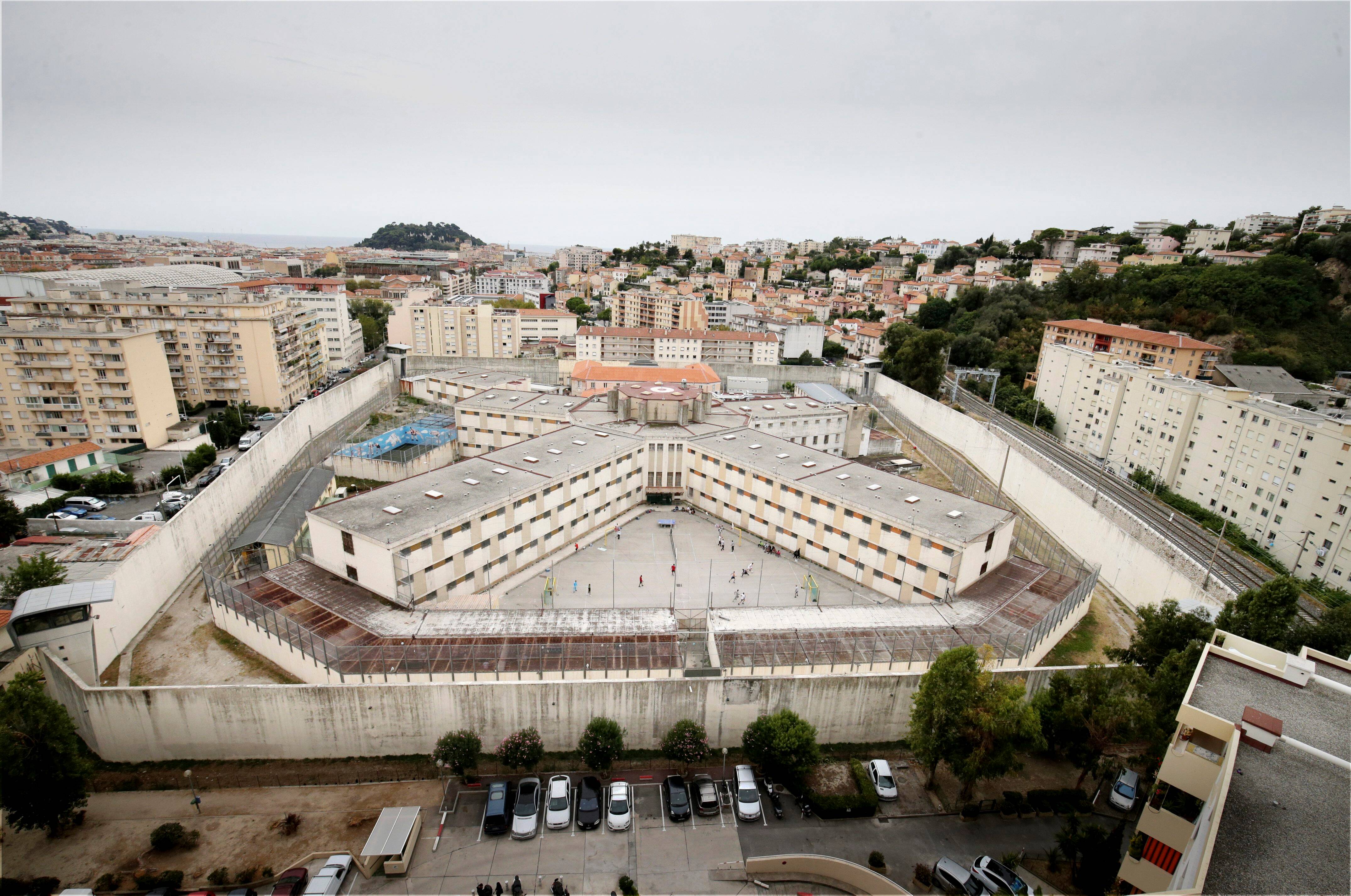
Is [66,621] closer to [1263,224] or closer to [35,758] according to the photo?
[35,758]

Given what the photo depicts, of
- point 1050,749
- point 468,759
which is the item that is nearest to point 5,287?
point 468,759

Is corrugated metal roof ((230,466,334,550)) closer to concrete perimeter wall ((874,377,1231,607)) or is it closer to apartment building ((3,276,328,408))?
apartment building ((3,276,328,408))

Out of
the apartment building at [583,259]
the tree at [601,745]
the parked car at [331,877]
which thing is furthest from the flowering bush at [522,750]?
the apartment building at [583,259]

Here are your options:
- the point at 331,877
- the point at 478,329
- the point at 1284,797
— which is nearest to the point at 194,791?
the point at 331,877

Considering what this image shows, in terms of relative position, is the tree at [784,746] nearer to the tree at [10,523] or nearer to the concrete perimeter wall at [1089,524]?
the concrete perimeter wall at [1089,524]

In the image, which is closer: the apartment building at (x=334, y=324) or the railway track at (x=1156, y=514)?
the railway track at (x=1156, y=514)

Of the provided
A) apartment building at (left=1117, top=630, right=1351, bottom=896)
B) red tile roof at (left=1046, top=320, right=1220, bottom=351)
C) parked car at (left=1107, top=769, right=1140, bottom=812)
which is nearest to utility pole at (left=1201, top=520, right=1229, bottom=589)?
apartment building at (left=1117, top=630, right=1351, bottom=896)
